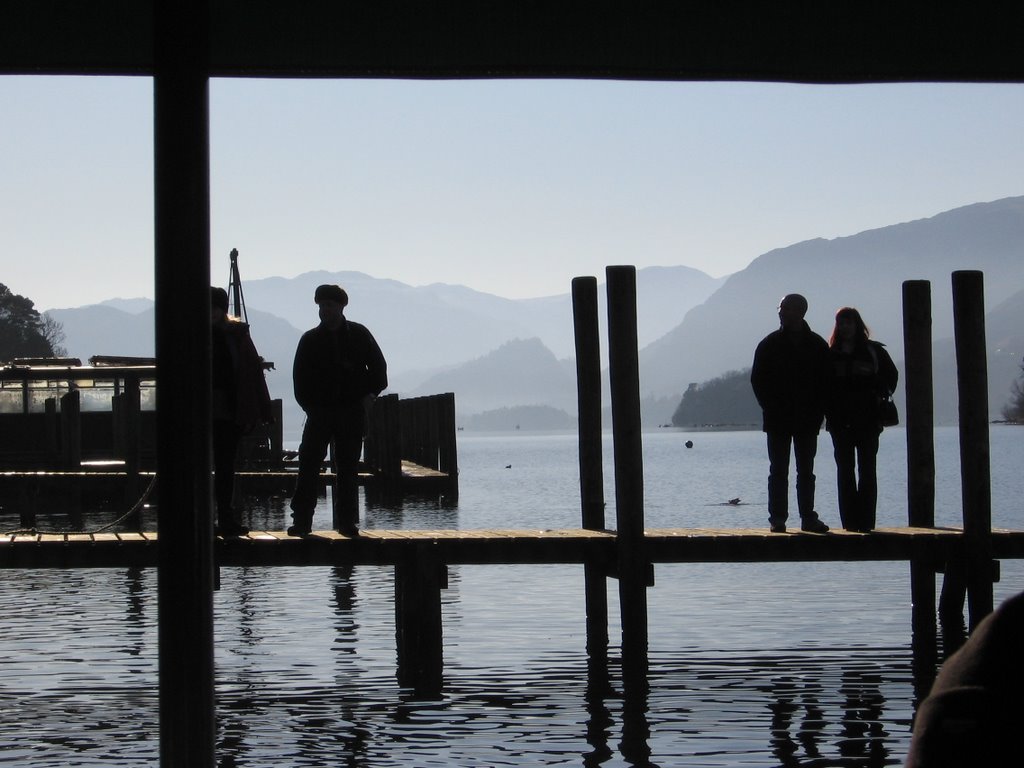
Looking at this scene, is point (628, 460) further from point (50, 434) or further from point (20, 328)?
point (20, 328)

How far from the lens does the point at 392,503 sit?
2900cm

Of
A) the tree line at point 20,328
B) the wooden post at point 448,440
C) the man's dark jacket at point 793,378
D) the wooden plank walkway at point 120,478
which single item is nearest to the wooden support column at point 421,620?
the man's dark jacket at point 793,378

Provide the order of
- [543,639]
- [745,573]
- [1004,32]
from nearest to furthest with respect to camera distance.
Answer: [1004,32] < [543,639] < [745,573]

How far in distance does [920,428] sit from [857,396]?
991mm

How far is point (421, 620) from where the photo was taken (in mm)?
9930

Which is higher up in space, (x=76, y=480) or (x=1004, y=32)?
(x=1004, y=32)

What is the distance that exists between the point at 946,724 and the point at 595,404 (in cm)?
990

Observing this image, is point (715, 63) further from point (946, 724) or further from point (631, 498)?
point (631, 498)

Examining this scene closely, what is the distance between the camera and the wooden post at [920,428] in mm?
10930

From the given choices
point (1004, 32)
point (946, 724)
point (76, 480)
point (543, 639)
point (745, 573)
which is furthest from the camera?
point (76, 480)

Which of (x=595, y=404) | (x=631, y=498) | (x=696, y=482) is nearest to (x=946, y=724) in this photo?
(x=631, y=498)

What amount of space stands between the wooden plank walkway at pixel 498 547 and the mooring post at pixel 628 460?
148mm

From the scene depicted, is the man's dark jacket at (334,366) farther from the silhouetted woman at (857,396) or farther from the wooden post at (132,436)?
the wooden post at (132,436)

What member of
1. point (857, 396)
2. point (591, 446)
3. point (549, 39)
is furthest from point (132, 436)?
point (549, 39)
